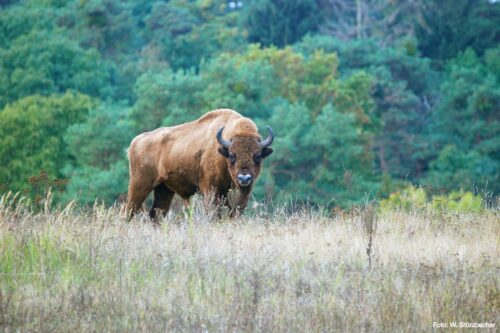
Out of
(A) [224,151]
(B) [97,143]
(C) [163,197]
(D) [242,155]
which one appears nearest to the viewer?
(D) [242,155]

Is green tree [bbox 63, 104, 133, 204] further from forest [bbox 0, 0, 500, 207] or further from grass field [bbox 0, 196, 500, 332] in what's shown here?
grass field [bbox 0, 196, 500, 332]

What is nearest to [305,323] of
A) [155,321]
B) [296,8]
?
[155,321]

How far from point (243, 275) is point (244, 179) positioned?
5335 mm

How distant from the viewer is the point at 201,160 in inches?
742

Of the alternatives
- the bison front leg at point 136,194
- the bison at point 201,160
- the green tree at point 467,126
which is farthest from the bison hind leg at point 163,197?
the green tree at point 467,126

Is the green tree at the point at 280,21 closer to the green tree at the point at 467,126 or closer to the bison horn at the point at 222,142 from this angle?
the green tree at the point at 467,126

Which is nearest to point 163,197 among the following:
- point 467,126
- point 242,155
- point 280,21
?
point 242,155

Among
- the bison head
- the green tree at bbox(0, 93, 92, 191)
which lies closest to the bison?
the bison head

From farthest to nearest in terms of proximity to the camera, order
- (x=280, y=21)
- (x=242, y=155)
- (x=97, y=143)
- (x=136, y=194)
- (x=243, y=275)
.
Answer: (x=280, y=21) → (x=97, y=143) → (x=136, y=194) → (x=242, y=155) → (x=243, y=275)

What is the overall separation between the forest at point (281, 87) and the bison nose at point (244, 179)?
33.1 metres

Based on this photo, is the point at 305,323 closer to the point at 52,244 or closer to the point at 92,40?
the point at 52,244

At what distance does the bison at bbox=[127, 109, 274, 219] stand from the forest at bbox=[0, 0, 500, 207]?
30.3 meters

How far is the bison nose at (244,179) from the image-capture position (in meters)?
17.2

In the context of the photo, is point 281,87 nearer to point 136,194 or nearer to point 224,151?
point 136,194
